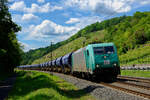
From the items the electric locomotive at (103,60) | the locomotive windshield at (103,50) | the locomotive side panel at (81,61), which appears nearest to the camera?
the electric locomotive at (103,60)

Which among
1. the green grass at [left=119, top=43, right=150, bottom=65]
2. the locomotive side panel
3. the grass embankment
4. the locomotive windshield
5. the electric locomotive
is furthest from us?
the green grass at [left=119, top=43, right=150, bottom=65]

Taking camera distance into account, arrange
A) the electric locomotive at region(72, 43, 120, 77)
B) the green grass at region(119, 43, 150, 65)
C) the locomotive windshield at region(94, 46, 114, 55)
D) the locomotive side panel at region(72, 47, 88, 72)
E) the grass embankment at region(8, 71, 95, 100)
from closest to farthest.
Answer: the grass embankment at region(8, 71, 95, 100) → the electric locomotive at region(72, 43, 120, 77) → the locomotive windshield at region(94, 46, 114, 55) → the locomotive side panel at region(72, 47, 88, 72) → the green grass at region(119, 43, 150, 65)

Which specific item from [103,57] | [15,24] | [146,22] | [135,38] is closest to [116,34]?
[146,22]

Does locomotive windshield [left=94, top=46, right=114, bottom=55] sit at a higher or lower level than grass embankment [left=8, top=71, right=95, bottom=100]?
higher

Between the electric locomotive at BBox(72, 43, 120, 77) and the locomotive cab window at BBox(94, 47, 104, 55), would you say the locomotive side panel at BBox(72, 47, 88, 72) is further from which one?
the locomotive cab window at BBox(94, 47, 104, 55)

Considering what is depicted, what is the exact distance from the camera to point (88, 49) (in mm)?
19125

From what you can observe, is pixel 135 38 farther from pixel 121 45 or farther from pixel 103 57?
pixel 103 57

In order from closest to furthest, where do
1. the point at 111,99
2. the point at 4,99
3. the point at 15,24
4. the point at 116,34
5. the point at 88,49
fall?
1. the point at 111,99
2. the point at 4,99
3. the point at 88,49
4. the point at 15,24
5. the point at 116,34

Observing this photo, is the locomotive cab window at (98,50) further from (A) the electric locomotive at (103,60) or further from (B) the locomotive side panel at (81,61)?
(B) the locomotive side panel at (81,61)

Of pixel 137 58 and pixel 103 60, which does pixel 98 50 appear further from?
pixel 137 58

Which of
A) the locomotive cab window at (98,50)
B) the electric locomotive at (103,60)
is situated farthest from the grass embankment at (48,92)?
the locomotive cab window at (98,50)

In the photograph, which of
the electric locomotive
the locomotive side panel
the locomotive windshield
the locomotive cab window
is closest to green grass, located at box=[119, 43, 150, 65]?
the locomotive side panel

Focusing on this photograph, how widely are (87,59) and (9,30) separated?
14518 mm

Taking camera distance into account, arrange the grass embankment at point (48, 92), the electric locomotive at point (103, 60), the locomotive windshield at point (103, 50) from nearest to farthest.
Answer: the grass embankment at point (48, 92), the electric locomotive at point (103, 60), the locomotive windshield at point (103, 50)
